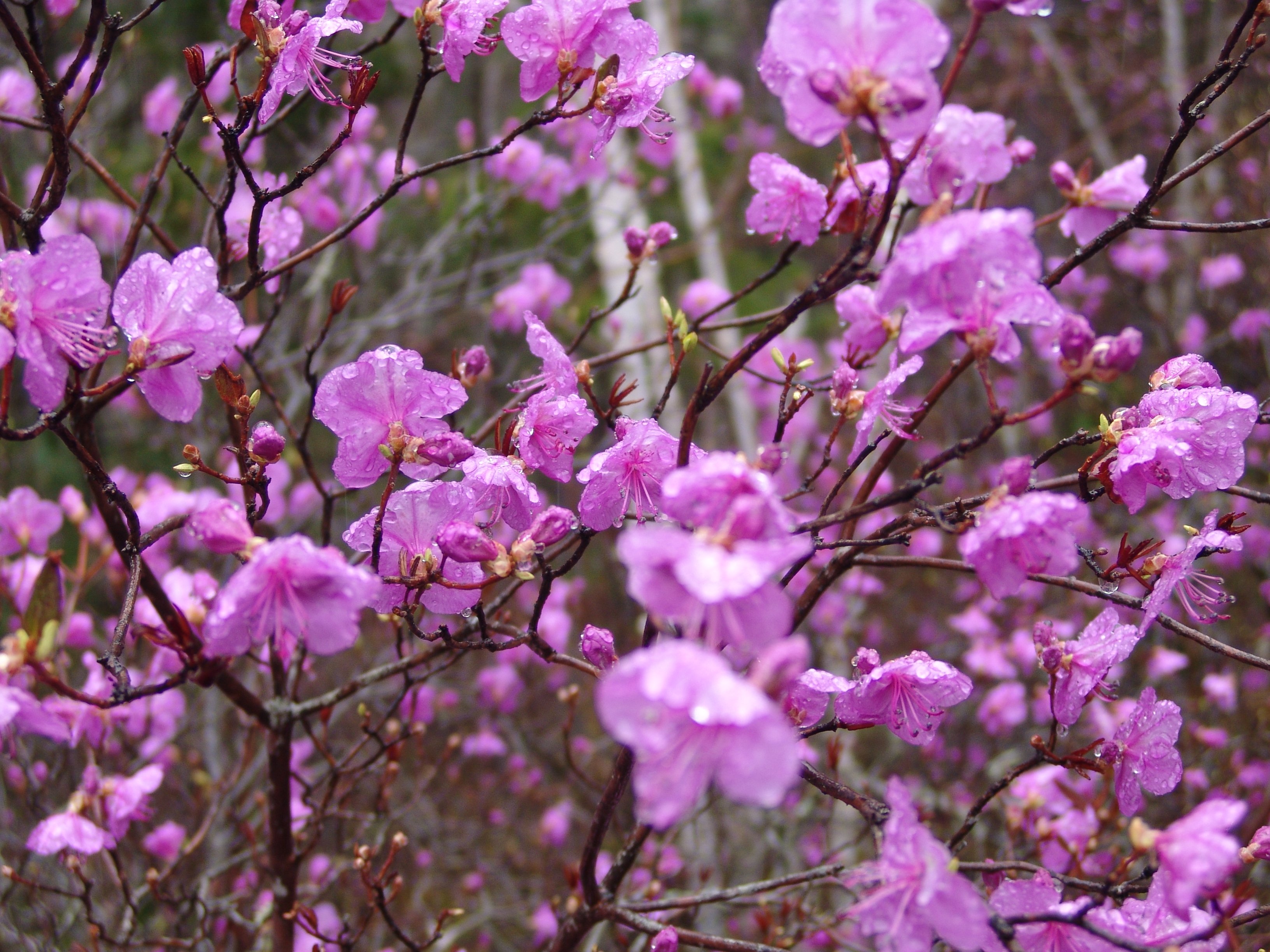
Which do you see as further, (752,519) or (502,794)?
(502,794)

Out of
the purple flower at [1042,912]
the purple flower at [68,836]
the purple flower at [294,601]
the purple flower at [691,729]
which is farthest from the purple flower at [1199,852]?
the purple flower at [68,836]

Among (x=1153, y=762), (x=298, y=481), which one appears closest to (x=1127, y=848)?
(x=1153, y=762)

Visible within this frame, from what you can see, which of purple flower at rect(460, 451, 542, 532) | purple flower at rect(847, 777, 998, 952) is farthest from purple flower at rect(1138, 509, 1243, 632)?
purple flower at rect(460, 451, 542, 532)

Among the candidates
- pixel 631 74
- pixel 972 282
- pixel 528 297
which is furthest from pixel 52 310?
pixel 528 297

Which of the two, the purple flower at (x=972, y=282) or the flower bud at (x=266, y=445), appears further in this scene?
the flower bud at (x=266, y=445)

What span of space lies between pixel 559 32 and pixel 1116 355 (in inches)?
41.0

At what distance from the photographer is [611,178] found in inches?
166

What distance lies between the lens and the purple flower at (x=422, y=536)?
1232 millimetres

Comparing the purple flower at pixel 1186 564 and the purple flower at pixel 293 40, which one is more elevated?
the purple flower at pixel 293 40

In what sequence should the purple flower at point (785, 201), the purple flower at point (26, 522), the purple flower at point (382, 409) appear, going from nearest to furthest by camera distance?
1. the purple flower at point (382, 409)
2. the purple flower at point (785, 201)
3. the purple flower at point (26, 522)

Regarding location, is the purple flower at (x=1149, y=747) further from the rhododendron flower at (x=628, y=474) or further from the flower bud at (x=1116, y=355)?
the rhododendron flower at (x=628, y=474)

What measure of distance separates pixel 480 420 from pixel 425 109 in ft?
23.1

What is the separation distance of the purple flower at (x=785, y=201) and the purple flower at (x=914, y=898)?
35.9 inches

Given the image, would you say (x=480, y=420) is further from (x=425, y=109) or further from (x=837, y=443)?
(x=425, y=109)
